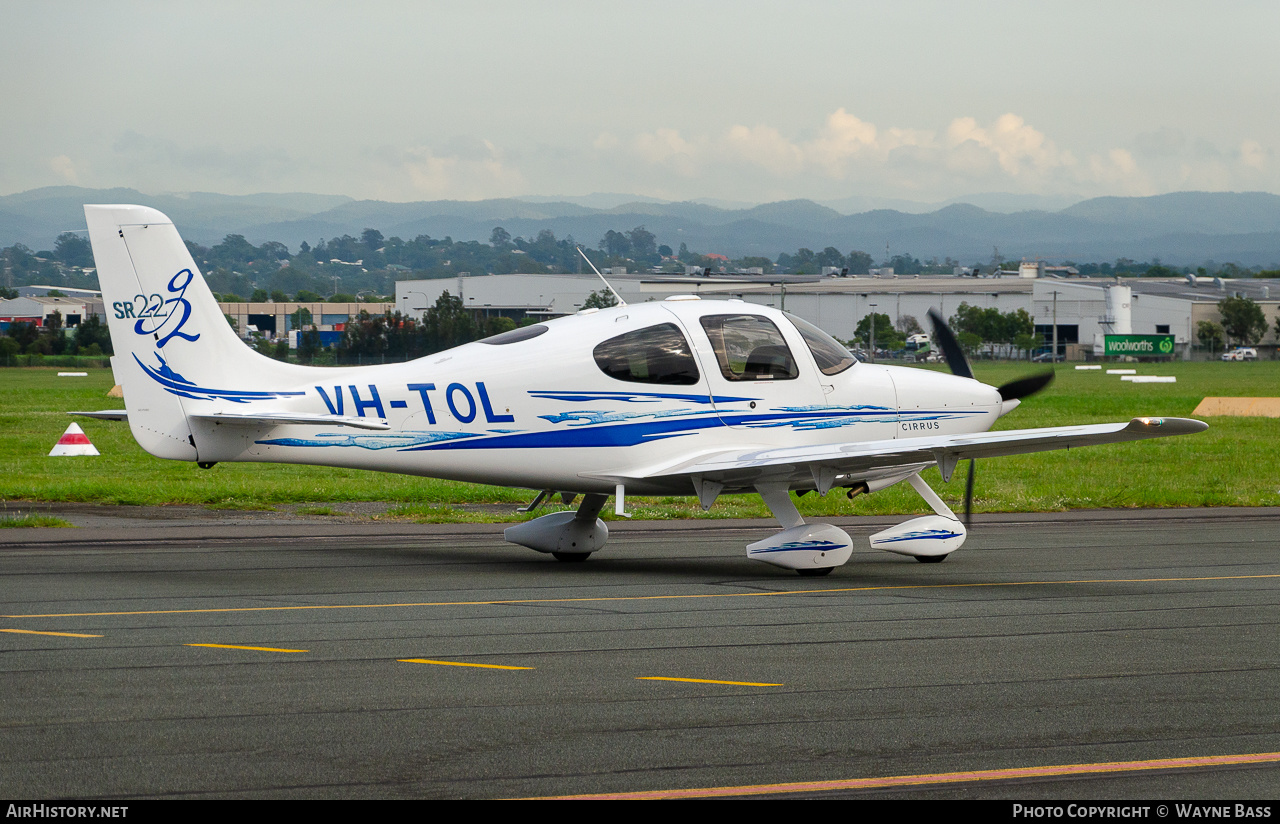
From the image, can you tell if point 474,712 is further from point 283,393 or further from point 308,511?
point 308,511

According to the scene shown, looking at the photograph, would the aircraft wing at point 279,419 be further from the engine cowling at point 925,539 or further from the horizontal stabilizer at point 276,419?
the engine cowling at point 925,539

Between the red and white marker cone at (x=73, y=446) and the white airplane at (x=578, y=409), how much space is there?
725 inches

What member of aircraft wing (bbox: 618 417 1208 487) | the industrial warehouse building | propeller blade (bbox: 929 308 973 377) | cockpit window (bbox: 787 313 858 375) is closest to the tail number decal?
aircraft wing (bbox: 618 417 1208 487)

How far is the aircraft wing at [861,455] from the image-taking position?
12375mm

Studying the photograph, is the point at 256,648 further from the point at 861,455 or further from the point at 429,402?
the point at 861,455

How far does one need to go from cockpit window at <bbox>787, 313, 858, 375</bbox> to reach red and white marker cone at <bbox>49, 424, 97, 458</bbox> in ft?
68.3

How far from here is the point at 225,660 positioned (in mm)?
8906

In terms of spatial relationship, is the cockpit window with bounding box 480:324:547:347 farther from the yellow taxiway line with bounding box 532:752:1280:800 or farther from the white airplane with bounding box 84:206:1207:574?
the yellow taxiway line with bounding box 532:752:1280:800

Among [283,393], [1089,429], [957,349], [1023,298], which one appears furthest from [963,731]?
[1023,298]

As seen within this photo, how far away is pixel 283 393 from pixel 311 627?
3496 millimetres

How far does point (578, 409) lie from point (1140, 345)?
131627 millimetres

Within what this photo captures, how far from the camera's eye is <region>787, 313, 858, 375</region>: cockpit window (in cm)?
1430

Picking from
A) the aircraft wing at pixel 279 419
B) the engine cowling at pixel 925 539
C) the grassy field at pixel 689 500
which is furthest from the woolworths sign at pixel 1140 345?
the aircraft wing at pixel 279 419

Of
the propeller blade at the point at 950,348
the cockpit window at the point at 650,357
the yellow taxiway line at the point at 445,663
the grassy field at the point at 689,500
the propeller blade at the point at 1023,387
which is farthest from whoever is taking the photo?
the grassy field at the point at 689,500
